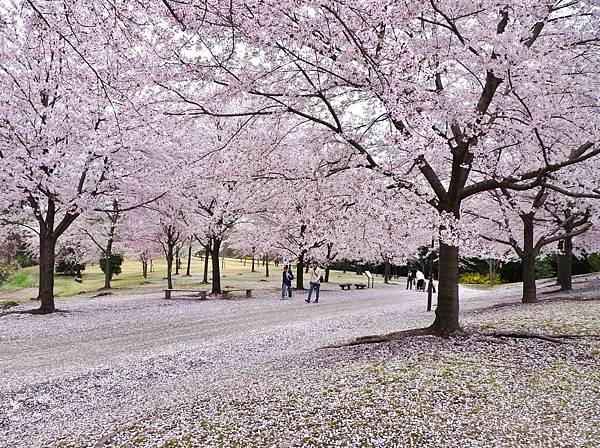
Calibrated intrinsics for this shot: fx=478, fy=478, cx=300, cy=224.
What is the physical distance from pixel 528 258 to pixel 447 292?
7840 mm

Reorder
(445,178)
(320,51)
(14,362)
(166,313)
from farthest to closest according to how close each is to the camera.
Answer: (166,313)
(445,178)
(14,362)
(320,51)

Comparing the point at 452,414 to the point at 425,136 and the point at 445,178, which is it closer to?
the point at 425,136

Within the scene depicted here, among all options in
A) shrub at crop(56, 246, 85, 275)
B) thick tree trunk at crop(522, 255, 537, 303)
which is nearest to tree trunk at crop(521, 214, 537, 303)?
thick tree trunk at crop(522, 255, 537, 303)

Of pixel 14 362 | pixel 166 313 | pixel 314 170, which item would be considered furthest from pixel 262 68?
pixel 166 313

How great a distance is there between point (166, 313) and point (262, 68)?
11.0 meters

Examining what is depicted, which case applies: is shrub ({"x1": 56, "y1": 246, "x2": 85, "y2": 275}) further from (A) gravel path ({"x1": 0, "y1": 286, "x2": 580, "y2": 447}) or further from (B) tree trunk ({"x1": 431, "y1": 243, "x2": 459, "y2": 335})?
(B) tree trunk ({"x1": 431, "y1": 243, "x2": 459, "y2": 335})

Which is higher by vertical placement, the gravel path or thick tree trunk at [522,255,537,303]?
thick tree trunk at [522,255,537,303]

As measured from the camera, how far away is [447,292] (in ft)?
28.5

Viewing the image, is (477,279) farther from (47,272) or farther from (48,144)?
(48,144)

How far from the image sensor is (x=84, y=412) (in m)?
6.12

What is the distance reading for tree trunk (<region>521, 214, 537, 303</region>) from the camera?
15031 millimetres

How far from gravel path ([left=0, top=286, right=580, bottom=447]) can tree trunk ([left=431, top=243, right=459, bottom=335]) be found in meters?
2.56

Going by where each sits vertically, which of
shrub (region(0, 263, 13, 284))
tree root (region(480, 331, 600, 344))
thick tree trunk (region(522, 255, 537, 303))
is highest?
thick tree trunk (region(522, 255, 537, 303))

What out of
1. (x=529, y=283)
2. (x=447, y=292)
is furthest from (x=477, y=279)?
(x=447, y=292)
